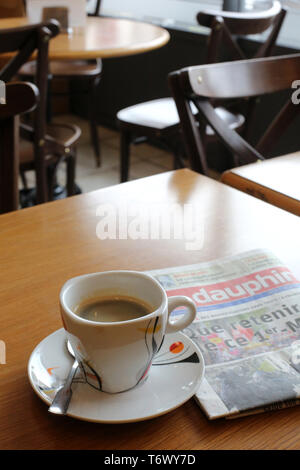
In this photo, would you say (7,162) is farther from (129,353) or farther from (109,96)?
(109,96)

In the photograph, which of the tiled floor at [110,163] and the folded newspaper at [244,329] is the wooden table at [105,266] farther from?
the tiled floor at [110,163]

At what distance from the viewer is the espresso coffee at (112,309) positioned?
0.49 m

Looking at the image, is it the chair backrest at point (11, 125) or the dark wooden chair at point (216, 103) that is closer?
the chair backrest at point (11, 125)

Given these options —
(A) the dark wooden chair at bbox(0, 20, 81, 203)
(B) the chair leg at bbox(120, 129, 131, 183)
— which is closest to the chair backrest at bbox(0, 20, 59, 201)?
(A) the dark wooden chair at bbox(0, 20, 81, 203)

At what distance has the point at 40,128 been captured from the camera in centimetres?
193

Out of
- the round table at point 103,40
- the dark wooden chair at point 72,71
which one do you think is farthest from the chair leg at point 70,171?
the dark wooden chair at point 72,71

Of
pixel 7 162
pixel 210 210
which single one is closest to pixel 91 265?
pixel 210 210

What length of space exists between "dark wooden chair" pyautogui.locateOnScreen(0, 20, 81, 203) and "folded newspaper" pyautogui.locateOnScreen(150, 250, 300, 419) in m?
1.23

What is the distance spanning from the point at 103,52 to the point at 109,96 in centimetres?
193

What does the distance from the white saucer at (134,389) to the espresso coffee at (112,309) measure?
47mm

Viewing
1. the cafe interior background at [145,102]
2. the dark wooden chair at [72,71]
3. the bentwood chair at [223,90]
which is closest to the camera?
the bentwood chair at [223,90]

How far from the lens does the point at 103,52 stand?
208cm

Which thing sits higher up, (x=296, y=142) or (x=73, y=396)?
(x=73, y=396)
